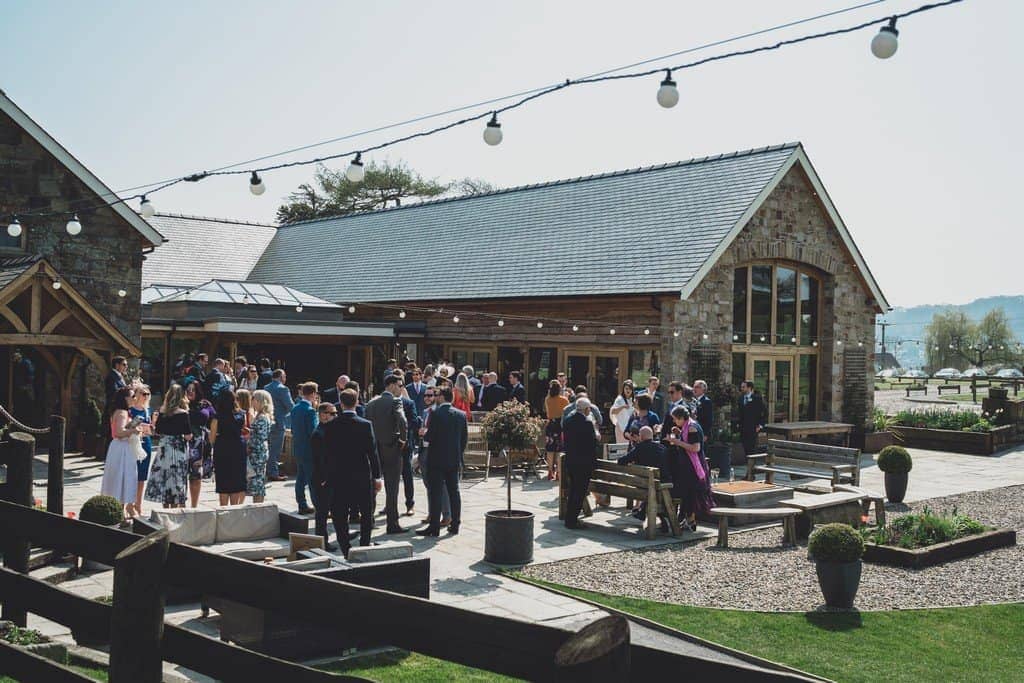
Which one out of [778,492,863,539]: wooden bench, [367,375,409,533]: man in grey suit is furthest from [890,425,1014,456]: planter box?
[367,375,409,533]: man in grey suit

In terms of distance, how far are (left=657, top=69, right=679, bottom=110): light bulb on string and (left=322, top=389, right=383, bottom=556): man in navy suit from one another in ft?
13.7

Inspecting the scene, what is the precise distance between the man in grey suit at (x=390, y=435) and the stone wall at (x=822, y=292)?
8.49 m

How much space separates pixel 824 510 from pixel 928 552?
1.52 meters

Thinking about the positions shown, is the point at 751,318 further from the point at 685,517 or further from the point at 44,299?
the point at 44,299

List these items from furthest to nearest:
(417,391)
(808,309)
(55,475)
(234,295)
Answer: (234,295), (808,309), (417,391), (55,475)

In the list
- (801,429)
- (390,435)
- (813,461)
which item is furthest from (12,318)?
(801,429)

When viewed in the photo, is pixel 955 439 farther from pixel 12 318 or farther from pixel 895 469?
pixel 12 318

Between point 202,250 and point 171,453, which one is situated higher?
point 202,250

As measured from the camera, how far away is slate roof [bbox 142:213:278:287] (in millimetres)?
29078

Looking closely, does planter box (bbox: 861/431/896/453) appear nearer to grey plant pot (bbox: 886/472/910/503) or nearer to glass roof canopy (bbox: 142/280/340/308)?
grey plant pot (bbox: 886/472/910/503)

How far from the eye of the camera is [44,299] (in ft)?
54.4

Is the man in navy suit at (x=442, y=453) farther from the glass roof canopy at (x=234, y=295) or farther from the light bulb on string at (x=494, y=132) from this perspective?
the glass roof canopy at (x=234, y=295)

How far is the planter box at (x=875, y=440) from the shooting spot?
2189 cm

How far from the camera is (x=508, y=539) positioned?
9.62 m
